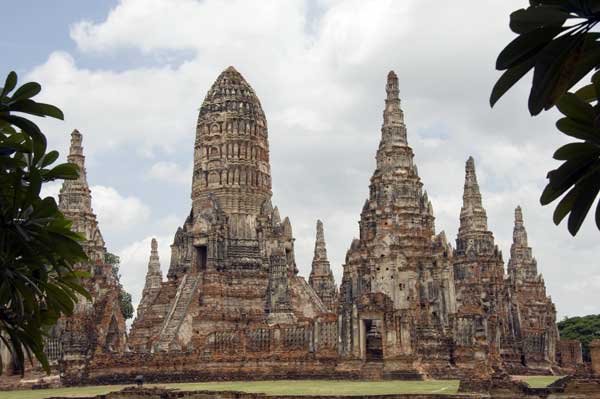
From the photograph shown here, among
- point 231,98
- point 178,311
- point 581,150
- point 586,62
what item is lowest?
point 581,150

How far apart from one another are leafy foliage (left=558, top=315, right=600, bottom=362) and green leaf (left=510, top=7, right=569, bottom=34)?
74040 mm

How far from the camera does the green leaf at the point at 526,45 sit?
5.29 m

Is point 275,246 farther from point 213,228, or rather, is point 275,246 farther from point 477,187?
point 477,187

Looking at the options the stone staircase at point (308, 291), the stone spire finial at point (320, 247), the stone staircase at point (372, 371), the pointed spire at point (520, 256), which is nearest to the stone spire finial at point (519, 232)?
the pointed spire at point (520, 256)

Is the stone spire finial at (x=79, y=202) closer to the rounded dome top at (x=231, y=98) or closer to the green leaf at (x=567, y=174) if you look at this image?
the rounded dome top at (x=231, y=98)

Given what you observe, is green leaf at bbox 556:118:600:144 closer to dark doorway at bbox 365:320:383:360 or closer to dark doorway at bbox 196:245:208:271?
dark doorway at bbox 365:320:383:360

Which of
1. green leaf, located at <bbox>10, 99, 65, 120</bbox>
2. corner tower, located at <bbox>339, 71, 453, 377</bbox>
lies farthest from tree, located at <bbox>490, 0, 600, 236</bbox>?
corner tower, located at <bbox>339, 71, 453, 377</bbox>

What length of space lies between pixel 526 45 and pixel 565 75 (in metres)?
0.32

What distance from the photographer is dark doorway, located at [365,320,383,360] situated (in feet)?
→ 143

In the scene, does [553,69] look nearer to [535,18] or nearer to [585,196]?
[535,18]

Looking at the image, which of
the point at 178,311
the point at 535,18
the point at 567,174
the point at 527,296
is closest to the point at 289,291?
the point at 178,311

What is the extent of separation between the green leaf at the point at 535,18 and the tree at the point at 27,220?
4049mm

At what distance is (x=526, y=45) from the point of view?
5.30m

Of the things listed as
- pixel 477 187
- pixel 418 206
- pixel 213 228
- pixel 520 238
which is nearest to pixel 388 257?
pixel 418 206
